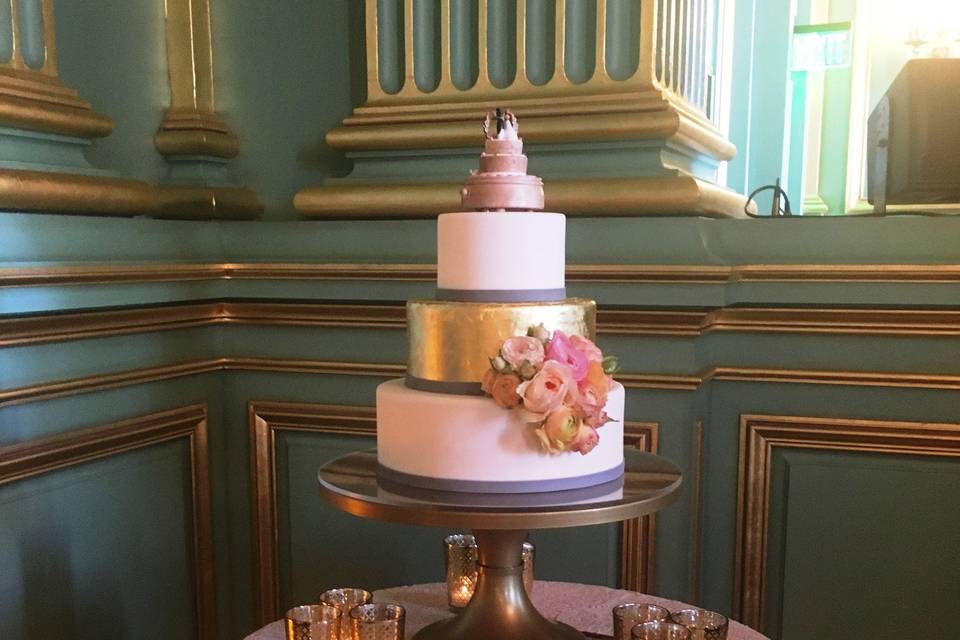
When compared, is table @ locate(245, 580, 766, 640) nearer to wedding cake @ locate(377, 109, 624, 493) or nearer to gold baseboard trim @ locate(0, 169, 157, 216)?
wedding cake @ locate(377, 109, 624, 493)

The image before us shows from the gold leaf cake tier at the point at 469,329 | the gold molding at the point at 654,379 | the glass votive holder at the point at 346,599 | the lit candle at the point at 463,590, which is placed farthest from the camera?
the gold molding at the point at 654,379

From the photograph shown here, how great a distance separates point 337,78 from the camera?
5.77 ft

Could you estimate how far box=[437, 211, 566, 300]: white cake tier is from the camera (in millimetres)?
1029

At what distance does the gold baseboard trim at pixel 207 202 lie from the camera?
5.57 feet

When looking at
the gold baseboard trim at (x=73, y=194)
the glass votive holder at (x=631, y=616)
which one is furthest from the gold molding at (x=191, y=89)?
the glass votive holder at (x=631, y=616)

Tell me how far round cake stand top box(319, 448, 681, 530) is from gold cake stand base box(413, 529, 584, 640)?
0.13 metres

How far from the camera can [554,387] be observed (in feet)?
3.09

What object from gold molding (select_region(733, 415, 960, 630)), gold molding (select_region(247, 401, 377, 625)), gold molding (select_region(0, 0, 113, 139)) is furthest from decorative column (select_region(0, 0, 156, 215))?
gold molding (select_region(733, 415, 960, 630))

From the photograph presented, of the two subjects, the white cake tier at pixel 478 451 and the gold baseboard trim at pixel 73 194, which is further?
the gold baseboard trim at pixel 73 194

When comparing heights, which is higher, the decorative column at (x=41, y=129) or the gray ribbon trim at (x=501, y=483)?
the decorative column at (x=41, y=129)

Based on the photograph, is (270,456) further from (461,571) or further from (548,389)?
(548,389)

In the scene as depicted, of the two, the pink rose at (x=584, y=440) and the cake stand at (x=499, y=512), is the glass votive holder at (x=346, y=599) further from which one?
the pink rose at (x=584, y=440)

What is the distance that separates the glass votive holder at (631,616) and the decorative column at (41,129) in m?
1.05

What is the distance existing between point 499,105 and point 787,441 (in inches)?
29.6
